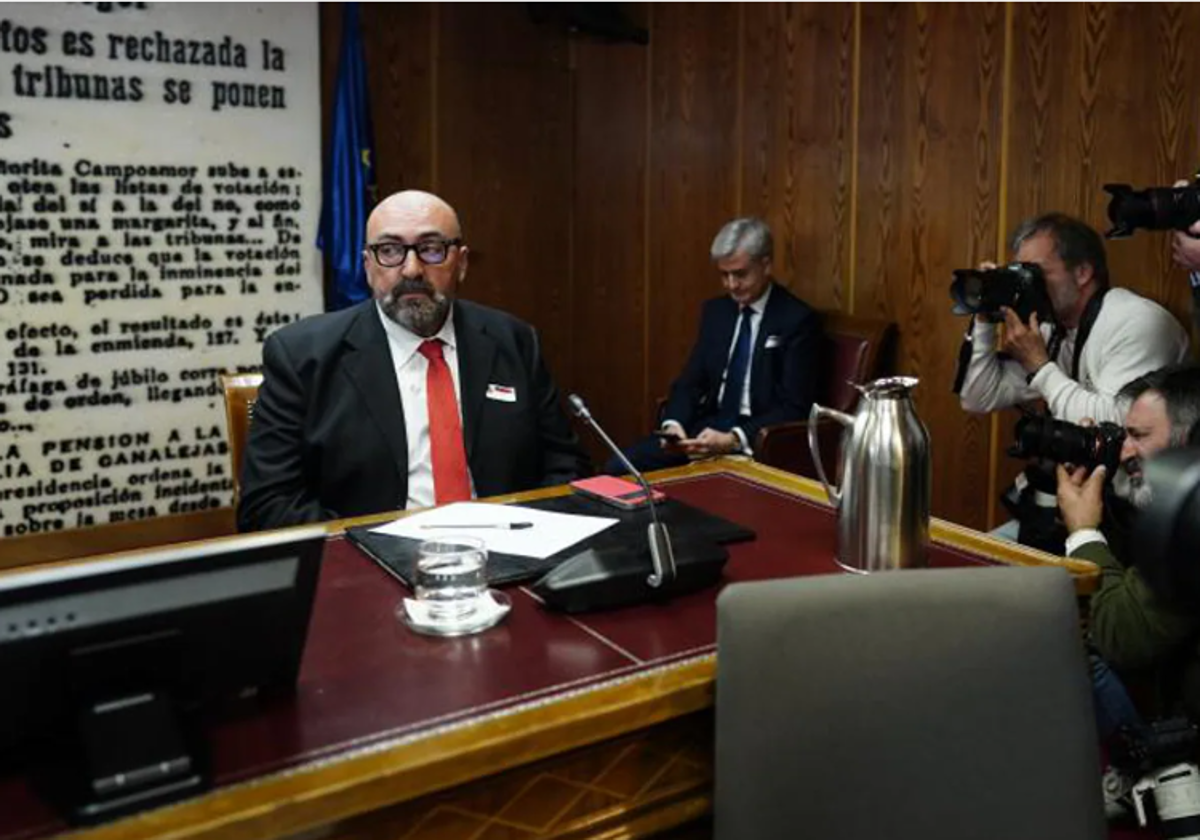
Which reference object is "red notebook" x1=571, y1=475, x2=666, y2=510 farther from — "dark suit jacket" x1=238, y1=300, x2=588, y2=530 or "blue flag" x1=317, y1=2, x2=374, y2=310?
"blue flag" x1=317, y1=2, x2=374, y2=310

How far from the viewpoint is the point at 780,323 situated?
391 centimetres

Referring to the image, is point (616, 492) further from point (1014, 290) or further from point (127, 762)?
point (1014, 290)

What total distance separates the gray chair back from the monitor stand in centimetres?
55

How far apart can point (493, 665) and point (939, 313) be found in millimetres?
2817

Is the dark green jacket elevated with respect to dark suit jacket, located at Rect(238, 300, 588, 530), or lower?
lower

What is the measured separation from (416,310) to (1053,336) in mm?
1769

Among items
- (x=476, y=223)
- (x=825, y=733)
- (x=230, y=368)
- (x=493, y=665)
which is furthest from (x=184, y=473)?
(x=825, y=733)

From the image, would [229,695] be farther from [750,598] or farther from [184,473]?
[184,473]

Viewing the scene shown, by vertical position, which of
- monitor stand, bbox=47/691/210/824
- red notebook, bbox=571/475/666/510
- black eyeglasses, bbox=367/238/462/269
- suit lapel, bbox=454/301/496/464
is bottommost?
monitor stand, bbox=47/691/210/824

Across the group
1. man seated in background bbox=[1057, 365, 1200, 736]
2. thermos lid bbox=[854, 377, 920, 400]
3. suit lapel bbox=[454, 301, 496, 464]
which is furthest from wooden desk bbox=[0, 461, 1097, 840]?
suit lapel bbox=[454, 301, 496, 464]

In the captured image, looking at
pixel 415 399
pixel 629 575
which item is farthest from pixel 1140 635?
pixel 415 399

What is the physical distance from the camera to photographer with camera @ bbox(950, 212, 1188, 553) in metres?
2.86

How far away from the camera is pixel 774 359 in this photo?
3.92m

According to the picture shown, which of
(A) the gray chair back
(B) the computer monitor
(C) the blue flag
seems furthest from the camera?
(C) the blue flag
